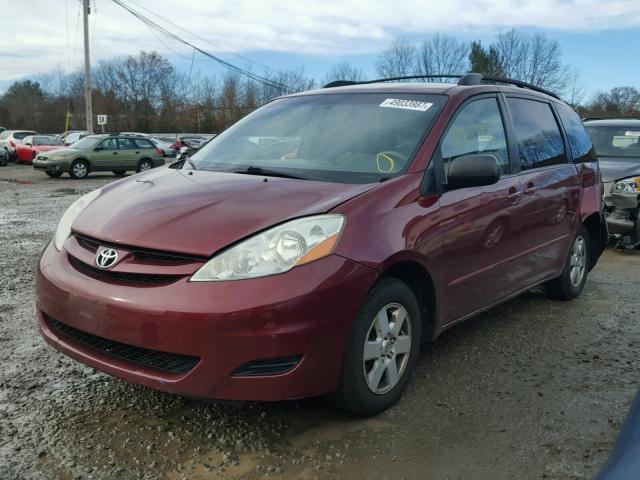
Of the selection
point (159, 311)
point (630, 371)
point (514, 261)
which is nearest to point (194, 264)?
point (159, 311)

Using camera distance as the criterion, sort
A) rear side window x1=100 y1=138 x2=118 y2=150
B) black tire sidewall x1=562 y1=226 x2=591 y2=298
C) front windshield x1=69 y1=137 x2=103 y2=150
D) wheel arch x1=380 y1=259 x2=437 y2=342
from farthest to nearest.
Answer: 1. rear side window x1=100 y1=138 x2=118 y2=150
2. front windshield x1=69 y1=137 x2=103 y2=150
3. black tire sidewall x1=562 y1=226 x2=591 y2=298
4. wheel arch x1=380 y1=259 x2=437 y2=342

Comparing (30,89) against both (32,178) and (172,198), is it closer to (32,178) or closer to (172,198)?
(32,178)

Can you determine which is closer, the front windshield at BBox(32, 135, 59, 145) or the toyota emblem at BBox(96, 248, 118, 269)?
the toyota emblem at BBox(96, 248, 118, 269)

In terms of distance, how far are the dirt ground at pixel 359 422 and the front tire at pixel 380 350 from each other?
0.14m

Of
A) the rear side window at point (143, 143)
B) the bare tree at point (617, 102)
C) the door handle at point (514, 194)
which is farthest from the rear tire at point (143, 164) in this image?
the bare tree at point (617, 102)

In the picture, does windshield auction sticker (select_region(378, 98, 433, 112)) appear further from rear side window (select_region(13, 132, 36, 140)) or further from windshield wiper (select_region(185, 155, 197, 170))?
rear side window (select_region(13, 132, 36, 140))

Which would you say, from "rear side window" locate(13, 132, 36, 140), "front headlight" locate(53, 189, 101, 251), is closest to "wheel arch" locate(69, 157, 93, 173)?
"rear side window" locate(13, 132, 36, 140)

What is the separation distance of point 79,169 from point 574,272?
18318 millimetres

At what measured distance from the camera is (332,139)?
356cm

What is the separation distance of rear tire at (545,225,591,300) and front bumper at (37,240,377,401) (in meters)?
2.98

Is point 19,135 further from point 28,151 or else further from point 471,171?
point 471,171

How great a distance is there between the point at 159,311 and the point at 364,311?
2.99ft

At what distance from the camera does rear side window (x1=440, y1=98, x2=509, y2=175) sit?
349 centimetres

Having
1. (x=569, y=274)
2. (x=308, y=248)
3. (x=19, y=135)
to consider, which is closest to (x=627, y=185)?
(x=569, y=274)
